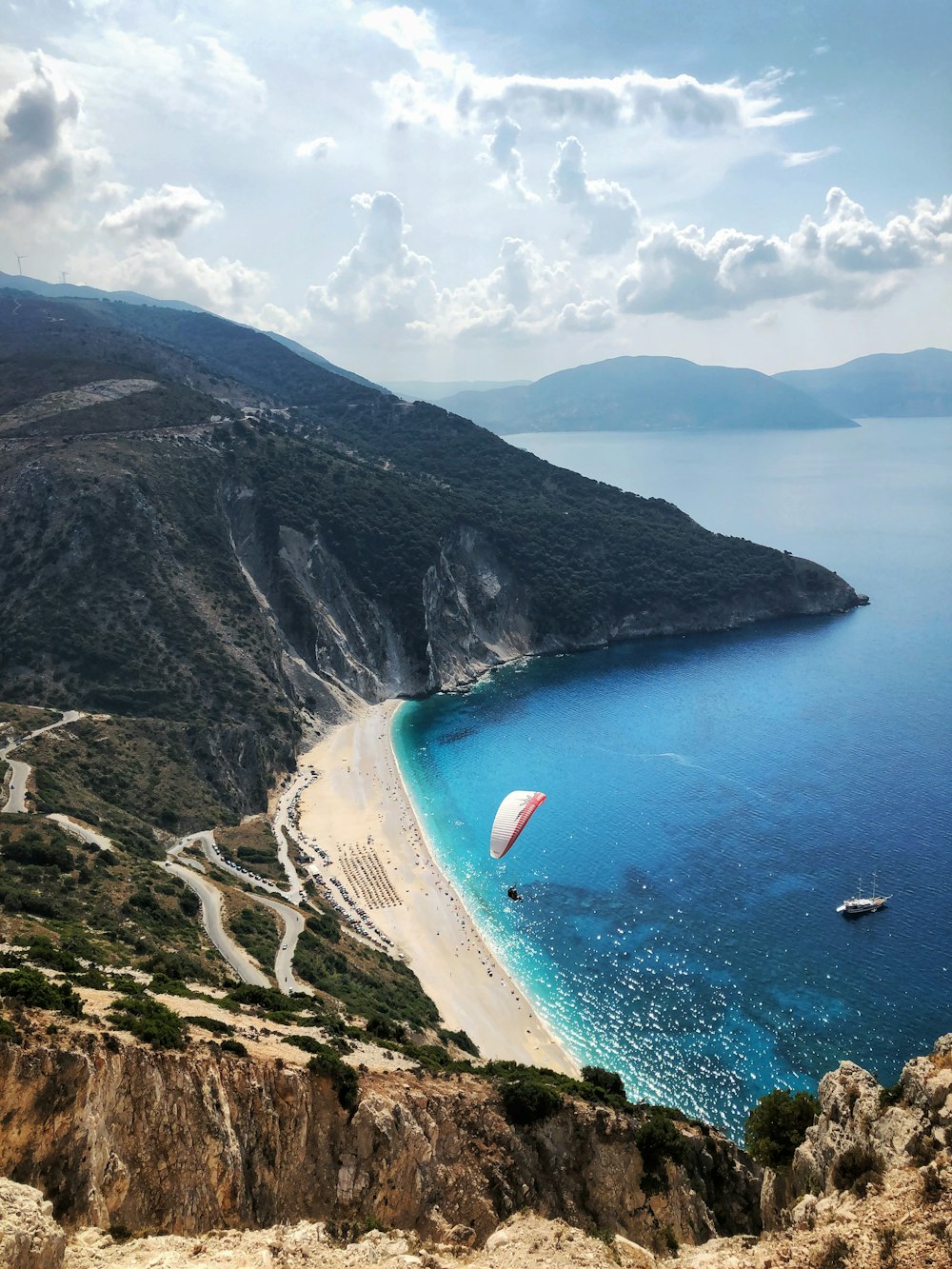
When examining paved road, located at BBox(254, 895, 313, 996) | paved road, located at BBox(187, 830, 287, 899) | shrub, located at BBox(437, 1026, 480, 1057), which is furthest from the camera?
paved road, located at BBox(187, 830, 287, 899)

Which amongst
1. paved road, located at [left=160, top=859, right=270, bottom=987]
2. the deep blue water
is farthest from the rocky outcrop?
the deep blue water

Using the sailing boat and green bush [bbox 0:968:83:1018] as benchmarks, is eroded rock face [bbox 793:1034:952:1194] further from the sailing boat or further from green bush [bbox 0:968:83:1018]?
the sailing boat

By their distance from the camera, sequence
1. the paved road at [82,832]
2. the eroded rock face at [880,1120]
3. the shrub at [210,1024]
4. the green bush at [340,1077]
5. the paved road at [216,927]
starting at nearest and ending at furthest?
the eroded rock face at [880,1120], the green bush at [340,1077], the shrub at [210,1024], the paved road at [216,927], the paved road at [82,832]

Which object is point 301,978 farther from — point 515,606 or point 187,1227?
point 515,606

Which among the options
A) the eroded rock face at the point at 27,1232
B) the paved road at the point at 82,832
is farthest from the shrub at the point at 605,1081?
the paved road at the point at 82,832

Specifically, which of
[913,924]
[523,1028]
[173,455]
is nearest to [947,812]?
[913,924]

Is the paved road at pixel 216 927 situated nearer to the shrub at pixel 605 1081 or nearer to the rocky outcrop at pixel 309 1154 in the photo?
the shrub at pixel 605 1081

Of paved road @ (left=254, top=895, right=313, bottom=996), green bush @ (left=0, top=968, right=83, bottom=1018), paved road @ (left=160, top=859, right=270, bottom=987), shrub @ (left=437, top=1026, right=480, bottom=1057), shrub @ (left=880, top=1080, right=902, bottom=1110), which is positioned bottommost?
shrub @ (left=437, top=1026, right=480, bottom=1057)
